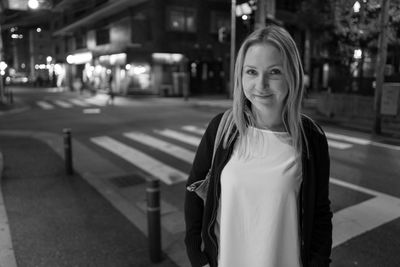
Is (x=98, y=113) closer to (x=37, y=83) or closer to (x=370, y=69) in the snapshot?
(x=370, y=69)

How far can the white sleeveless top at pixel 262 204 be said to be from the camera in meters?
1.92

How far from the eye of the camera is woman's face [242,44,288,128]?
1859mm

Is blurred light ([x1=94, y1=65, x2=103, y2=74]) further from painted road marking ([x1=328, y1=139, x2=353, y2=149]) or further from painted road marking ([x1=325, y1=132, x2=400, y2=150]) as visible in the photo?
painted road marking ([x1=328, y1=139, x2=353, y2=149])

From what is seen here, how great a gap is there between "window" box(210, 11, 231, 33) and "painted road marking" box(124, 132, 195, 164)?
2332 cm

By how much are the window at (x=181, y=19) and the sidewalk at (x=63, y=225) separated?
26254mm

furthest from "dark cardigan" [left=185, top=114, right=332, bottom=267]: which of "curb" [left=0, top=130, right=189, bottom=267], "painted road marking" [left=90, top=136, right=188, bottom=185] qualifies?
"painted road marking" [left=90, top=136, right=188, bottom=185]

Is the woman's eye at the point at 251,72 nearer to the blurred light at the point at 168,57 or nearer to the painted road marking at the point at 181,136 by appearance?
the painted road marking at the point at 181,136

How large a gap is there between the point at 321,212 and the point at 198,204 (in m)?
0.66

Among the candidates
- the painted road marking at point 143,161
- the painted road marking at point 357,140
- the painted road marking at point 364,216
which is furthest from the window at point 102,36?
the painted road marking at point 364,216

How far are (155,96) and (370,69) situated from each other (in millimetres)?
18281

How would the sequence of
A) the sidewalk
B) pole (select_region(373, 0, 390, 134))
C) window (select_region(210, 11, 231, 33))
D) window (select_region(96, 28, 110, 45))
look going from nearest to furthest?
1. the sidewalk
2. pole (select_region(373, 0, 390, 134))
3. window (select_region(210, 11, 231, 33))
4. window (select_region(96, 28, 110, 45))

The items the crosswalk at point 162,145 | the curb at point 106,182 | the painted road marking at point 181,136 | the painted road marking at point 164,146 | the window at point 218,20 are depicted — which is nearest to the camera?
the curb at point 106,182

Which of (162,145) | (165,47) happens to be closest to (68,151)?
(162,145)

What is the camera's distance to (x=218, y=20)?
113 feet
